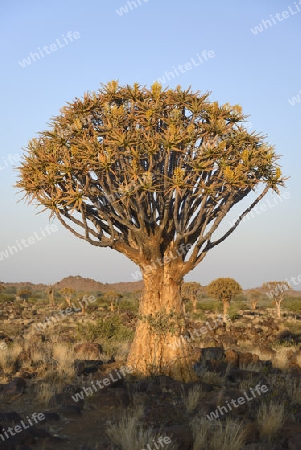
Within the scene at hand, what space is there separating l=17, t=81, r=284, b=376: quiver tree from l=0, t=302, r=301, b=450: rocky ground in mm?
1112

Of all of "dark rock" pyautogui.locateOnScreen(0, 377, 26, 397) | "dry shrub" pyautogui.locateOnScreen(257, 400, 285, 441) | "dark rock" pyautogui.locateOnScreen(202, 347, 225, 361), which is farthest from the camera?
"dark rock" pyautogui.locateOnScreen(202, 347, 225, 361)

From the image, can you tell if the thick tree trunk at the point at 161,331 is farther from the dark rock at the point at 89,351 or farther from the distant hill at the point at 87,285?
the distant hill at the point at 87,285

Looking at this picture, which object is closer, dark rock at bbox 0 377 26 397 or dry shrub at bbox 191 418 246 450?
dry shrub at bbox 191 418 246 450

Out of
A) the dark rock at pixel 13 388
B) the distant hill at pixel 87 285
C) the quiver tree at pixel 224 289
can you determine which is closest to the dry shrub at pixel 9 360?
the dark rock at pixel 13 388

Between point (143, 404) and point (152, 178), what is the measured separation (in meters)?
4.27

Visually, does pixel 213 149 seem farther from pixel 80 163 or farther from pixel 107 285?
pixel 107 285

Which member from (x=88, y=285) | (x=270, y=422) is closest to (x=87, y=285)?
(x=88, y=285)

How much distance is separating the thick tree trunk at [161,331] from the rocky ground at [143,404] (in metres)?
0.26

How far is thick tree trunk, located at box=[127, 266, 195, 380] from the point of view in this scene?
30.6 ft

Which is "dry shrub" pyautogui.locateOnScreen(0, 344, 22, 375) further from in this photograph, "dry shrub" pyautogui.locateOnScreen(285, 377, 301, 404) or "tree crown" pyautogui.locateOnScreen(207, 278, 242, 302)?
"tree crown" pyautogui.locateOnScreen(207, 278, 242, 302)

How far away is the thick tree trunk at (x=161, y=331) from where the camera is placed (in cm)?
933

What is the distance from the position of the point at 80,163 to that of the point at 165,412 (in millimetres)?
4690

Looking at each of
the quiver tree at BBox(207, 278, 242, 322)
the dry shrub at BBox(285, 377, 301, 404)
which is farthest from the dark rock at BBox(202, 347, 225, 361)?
the quiver tree at BBox(207, 278, 242, 322)

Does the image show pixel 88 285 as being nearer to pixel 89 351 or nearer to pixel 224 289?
pixel 224 289
